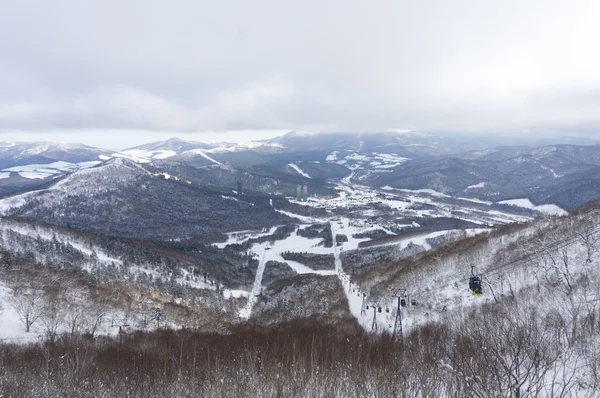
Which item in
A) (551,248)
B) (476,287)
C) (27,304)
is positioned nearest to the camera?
(476,287)

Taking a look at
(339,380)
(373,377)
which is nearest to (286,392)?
(339,380)

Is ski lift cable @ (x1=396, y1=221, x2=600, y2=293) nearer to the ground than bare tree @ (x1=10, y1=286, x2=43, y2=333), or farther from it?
farther from it

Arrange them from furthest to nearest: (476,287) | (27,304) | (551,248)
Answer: (27,304) < (551,248) < (476,287)

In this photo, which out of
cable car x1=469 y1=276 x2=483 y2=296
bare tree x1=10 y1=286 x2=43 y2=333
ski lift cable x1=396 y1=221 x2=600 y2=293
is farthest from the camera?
bare tree x1=10 y1=286 x2=43 y2=333

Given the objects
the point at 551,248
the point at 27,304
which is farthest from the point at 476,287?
the point at 27,304

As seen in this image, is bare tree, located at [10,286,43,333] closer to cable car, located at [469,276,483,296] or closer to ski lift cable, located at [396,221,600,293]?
ski lift cable, located at [396,221,600,293]

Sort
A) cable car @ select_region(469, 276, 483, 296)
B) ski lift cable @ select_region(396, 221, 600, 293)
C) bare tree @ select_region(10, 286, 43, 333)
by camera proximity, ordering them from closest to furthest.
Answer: cable car @ select_region(469, 276, 483, 296) < ski lift cable @ select_region(396, 221, 600, 293) < bare tree @ select_region(10, 286, 43, 333)

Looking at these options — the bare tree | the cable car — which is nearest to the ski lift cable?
the cable car

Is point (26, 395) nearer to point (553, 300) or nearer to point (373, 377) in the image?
point (373, 377)

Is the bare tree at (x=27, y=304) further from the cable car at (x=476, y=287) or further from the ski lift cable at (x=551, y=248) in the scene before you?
the cable car at (x=476, y=287)

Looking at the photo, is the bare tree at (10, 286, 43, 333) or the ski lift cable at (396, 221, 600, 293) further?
the bare tree at (10, 286, 43, 333)

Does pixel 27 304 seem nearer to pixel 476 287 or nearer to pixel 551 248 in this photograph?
pixel 476 287
